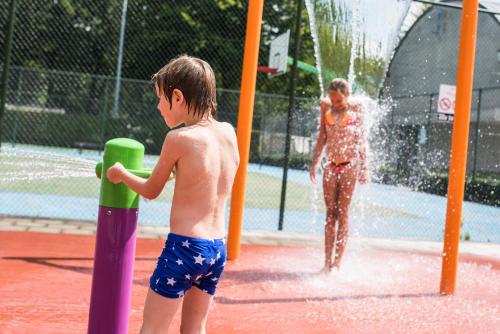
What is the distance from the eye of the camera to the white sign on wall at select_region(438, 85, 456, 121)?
289 inches

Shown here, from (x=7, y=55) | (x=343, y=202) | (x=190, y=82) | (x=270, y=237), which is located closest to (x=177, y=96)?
(x=190, y=82)

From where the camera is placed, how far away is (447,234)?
190 inches

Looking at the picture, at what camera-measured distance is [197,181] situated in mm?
2195

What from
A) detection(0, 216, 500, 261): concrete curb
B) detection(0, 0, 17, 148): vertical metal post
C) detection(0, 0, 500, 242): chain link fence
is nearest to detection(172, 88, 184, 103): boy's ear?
detection(0, 0, 500, 242): chain link fence

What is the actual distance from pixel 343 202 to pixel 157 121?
14083mm

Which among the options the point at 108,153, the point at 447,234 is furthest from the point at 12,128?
the point at 108,153

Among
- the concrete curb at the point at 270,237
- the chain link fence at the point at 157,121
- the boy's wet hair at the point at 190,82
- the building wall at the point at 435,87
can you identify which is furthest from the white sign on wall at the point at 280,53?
the building wall at the point at 435,87

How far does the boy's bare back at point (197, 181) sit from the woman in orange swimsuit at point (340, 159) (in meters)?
2.88

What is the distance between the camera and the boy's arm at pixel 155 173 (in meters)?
2.17

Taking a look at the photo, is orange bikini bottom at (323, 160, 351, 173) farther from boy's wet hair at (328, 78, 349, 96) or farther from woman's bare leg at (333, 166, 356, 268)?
boy's wet hair at (328, 78, 349, 96)

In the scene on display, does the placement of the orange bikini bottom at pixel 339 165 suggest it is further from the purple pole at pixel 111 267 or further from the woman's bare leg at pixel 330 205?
the purple pole at pixel 111 267

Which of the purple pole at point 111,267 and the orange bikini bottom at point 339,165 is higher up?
the orange bikini bottom at point 339,165

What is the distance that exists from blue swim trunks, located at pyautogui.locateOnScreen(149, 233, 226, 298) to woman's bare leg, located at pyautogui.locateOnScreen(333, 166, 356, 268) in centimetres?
294

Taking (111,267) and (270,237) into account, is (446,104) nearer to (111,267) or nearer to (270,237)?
(270,237)
